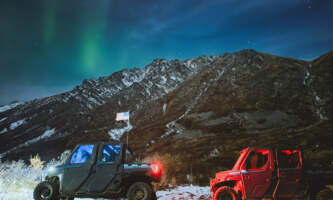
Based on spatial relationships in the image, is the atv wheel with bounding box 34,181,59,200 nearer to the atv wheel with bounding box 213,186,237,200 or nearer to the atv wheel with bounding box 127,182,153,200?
the atv wheel with bounding box 127,182,153,200

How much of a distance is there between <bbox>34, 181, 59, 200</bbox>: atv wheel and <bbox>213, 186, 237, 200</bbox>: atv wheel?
17.5 ft

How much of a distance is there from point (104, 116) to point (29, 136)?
2342 inches

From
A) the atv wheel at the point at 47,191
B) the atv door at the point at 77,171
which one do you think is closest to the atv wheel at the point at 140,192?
the atv door at the point at 77,171

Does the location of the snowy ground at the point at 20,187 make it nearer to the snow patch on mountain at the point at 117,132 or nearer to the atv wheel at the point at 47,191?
the atv wheel at the point at 47,191

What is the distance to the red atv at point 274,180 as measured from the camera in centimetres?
596

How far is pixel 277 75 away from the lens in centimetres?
11919

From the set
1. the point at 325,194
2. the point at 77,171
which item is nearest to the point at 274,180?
the point at 325,194

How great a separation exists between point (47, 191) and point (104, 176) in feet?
6.88

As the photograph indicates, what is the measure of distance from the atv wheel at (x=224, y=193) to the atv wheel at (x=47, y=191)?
534 cm

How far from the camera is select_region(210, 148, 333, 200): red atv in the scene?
5.96 meters

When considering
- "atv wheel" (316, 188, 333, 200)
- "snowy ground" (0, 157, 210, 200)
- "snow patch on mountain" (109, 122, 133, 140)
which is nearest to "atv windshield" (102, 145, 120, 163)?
"snowy ground" (0, 157, 210, 200)

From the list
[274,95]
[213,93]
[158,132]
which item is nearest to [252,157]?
[158,132]

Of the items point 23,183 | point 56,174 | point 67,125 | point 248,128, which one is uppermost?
point 67,125

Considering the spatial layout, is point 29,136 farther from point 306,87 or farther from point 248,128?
point 306,87
